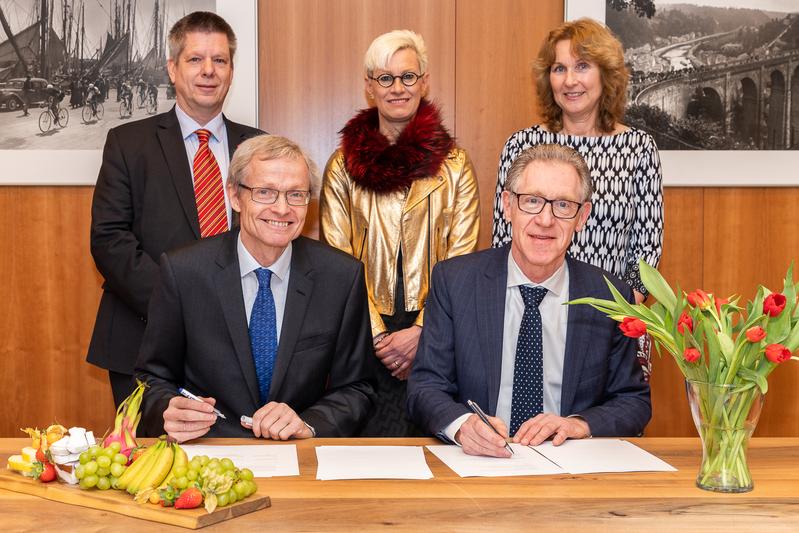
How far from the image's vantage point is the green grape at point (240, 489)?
1.61 meters

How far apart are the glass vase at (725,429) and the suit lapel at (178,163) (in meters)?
2.03

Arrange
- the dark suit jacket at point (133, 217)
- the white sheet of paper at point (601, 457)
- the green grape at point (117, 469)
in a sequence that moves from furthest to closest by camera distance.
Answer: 1. the dark suit jacket at point (133, 217)
2. the white sheet of paper at point (601, 457)
3. the green grape at point (117, 469)

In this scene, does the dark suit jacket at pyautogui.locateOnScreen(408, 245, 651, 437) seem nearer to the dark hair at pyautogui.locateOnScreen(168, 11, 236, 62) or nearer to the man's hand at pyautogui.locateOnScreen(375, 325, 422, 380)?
the man's hand at pyautogui.locateOnScreen(375, 325, 422, 380)

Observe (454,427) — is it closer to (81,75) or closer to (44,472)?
(44,472)

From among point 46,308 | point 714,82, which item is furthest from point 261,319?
point 714,82

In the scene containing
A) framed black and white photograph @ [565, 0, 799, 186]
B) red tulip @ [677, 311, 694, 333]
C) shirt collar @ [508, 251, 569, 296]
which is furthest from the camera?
framed black and white photograph @ [565, 0, 799, 186]

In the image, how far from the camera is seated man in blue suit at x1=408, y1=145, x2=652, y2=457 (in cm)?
239

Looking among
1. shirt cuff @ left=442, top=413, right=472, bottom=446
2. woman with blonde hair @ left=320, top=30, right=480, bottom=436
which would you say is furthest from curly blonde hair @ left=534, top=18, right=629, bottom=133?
shirt cuff @ left=442, top=413, right=472, bottom=446

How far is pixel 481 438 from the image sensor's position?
2035 mm

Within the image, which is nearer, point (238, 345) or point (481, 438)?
point (481, 438)

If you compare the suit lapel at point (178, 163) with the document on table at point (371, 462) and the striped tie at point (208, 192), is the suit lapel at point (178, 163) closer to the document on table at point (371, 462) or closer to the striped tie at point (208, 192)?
the striped tie at point (208, 192)

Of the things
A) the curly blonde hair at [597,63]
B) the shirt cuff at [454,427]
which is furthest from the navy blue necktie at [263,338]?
the curly blonde hair at [597,63]

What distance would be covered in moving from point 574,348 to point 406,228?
3.28ft

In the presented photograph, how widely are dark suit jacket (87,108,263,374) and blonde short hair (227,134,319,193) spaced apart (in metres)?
0.78
